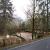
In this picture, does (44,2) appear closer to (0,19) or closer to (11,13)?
(11,13)

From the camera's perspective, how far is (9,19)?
9.46 metres

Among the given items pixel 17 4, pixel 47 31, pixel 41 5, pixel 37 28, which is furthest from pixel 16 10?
pixel 47 31

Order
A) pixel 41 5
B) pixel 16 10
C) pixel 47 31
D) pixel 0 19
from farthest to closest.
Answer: pixel 47 31 < pixel 41 5 < pixel 16 10 < pixel 0 19

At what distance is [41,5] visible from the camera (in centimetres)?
1489

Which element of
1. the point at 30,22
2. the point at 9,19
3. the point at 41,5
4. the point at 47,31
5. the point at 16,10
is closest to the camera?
the point at 9,19

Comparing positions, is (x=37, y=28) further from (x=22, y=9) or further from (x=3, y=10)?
(x=3, y=10)

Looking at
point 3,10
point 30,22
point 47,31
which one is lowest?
point 47,31

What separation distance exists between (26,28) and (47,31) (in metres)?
5.30

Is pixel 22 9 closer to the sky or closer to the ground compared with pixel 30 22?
closer to the sky

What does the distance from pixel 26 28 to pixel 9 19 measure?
228 centimetres

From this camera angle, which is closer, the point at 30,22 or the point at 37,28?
the point at 30,22

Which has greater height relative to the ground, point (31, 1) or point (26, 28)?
point (31, 1)

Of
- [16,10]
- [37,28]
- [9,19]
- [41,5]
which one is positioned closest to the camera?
[9,19]

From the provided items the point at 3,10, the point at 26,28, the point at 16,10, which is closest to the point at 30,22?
the point at 26,28
